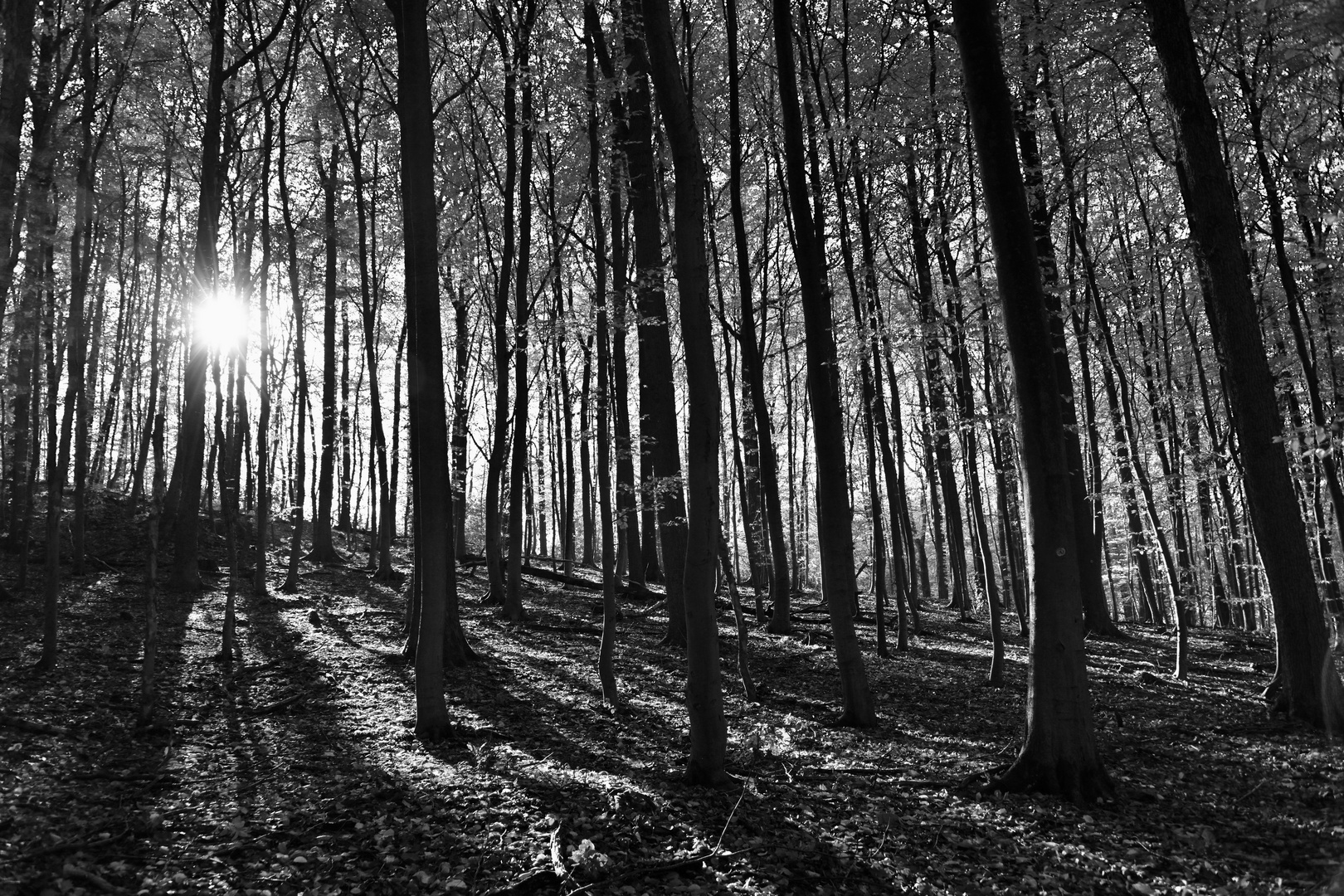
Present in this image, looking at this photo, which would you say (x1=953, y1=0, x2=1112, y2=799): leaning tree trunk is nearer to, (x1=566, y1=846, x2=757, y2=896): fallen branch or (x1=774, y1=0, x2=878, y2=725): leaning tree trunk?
(x1=774, y1=0, x2=878, y2=725): leaning tree trunk

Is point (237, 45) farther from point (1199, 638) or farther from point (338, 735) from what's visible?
point (1199, 638)

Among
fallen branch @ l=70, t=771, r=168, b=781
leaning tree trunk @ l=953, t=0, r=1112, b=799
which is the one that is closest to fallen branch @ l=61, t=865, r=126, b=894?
fallen branch @ l=70, t=771, r=168, b=781

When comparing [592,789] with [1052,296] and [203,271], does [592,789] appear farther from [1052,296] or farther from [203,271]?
[203,271]

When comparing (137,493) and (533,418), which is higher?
(533,418)

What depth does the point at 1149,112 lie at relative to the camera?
11820mm

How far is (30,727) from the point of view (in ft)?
19.1

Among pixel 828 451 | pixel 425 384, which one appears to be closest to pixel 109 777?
pixel 425 384

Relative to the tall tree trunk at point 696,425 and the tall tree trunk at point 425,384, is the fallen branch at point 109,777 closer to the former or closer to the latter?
the tall tree trunk at point 425,384

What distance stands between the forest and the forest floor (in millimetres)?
42

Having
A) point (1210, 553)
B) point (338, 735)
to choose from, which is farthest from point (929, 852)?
point (1210, 553)

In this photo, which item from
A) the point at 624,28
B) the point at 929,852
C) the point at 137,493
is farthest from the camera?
the point at 137,493

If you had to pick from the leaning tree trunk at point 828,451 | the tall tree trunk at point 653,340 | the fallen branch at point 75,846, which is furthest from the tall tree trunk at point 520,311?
the fallen branch at point 75,846

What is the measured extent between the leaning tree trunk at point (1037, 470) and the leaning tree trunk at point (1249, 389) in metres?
3.09

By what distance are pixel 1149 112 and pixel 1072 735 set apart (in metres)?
11.3
